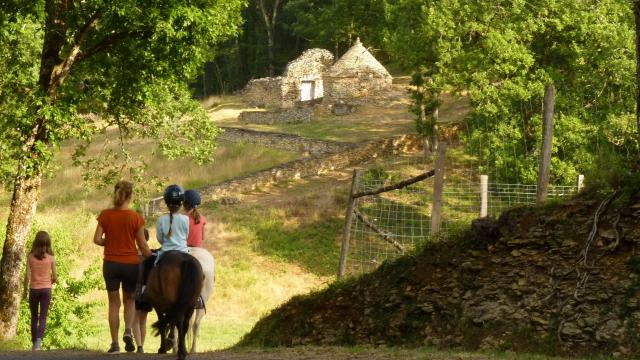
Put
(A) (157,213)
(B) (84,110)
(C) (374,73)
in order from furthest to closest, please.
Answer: (C) (374,73) < (A) (157,213) < (B) (84,110)

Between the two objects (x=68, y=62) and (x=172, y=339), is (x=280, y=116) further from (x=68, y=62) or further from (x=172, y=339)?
(x=172, y=339)

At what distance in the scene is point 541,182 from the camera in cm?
1578

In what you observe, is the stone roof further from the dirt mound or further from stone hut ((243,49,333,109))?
the dirt mound

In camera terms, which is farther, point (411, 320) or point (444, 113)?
point (444, 113)

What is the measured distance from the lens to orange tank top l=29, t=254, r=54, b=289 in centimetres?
1535

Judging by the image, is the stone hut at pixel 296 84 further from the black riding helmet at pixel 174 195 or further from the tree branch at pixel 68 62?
the black riding helmet at pixel 174 195

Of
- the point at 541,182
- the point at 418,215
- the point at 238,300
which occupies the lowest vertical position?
the point at 238,300

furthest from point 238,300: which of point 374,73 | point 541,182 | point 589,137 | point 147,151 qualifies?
point 374,73

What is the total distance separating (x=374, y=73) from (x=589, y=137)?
3622cm

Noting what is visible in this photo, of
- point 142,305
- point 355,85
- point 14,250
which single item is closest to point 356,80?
point 355,85

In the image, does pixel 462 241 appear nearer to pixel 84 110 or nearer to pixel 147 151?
pixel 84 110

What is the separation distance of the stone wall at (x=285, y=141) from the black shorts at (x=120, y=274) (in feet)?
135

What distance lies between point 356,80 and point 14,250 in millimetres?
53113

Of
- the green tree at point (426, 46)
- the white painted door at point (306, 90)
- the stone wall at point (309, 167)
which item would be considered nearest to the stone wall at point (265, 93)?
the white painted door at point (306, 90)
